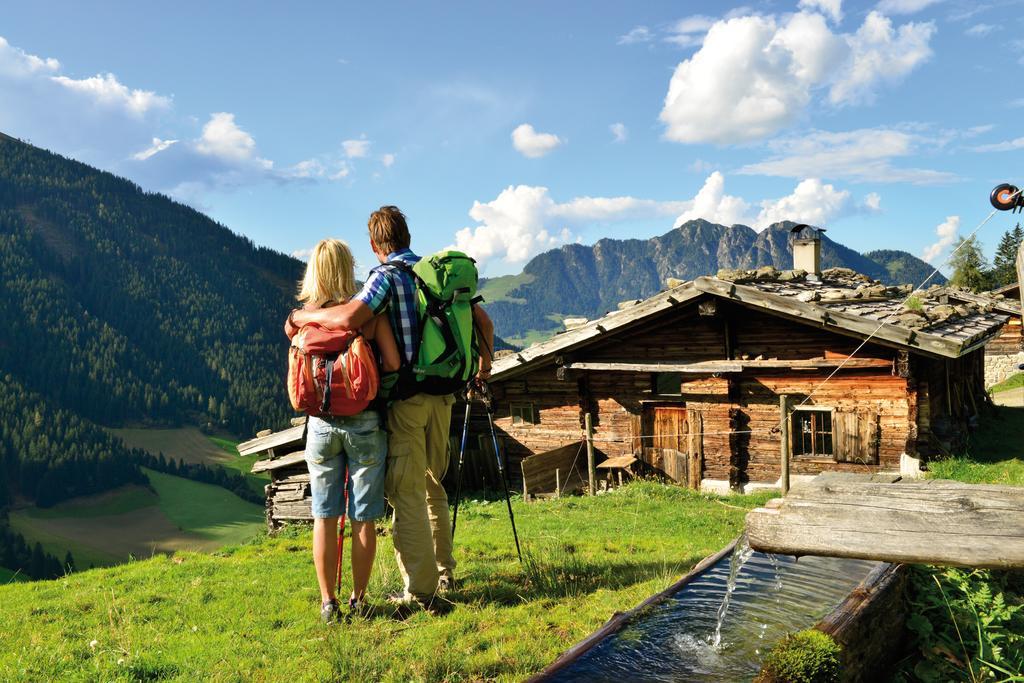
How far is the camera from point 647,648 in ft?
11.2

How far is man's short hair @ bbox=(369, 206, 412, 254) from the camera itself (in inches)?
178

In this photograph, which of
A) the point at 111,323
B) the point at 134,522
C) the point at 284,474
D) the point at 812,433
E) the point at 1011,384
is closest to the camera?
the point at 812,433

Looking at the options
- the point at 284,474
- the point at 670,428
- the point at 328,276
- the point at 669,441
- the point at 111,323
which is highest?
the point at 111,323

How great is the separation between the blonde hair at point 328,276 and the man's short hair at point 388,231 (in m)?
0.33

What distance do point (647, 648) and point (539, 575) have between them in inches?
65.0

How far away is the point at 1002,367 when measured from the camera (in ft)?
107

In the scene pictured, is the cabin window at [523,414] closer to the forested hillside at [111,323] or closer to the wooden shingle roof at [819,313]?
the wooden shingle roof at [819,313]

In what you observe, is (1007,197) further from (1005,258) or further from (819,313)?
(1005,258)

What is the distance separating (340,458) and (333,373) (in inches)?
22.4

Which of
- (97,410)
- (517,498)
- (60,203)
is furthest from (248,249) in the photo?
(517,498)

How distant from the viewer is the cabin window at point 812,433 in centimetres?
1352

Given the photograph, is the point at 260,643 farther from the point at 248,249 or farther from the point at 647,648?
the point at 248,249

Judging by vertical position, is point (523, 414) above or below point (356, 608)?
above

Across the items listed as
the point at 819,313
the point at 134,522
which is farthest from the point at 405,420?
the point at 134,522
